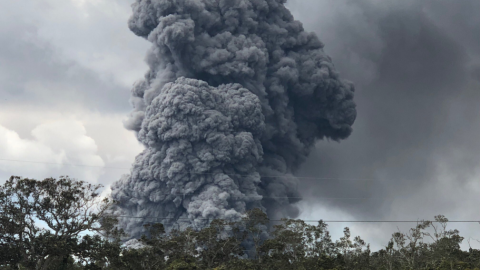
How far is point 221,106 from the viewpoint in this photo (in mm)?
58750

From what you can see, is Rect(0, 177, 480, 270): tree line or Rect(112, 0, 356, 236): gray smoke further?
Rect(112, 0, 356, 236): gray smoke

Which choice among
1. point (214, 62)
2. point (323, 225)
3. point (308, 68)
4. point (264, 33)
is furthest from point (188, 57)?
point (323, 225)

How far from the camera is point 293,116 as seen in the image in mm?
68438

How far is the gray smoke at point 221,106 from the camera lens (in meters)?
56.4

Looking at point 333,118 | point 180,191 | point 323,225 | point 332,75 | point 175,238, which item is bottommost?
point 175,238

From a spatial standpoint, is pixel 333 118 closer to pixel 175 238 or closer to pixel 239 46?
pixel 239 46

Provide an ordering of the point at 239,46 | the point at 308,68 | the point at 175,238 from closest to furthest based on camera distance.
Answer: the point at 175,238 < the point at 239,46 < the point at 308,68

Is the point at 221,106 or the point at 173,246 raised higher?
the point at 221,106

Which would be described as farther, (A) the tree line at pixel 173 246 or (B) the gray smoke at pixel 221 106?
(B) the gray smoke at pixel 221 106

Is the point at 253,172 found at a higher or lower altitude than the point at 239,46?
lower

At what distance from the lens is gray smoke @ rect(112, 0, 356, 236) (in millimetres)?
56375

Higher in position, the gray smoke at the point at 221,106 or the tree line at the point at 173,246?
the gray smoke at the point at 221,106

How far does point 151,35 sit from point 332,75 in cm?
2194

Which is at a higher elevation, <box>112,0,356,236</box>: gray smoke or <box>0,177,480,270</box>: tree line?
<box>112,0,356,236</box>: gray smoke
